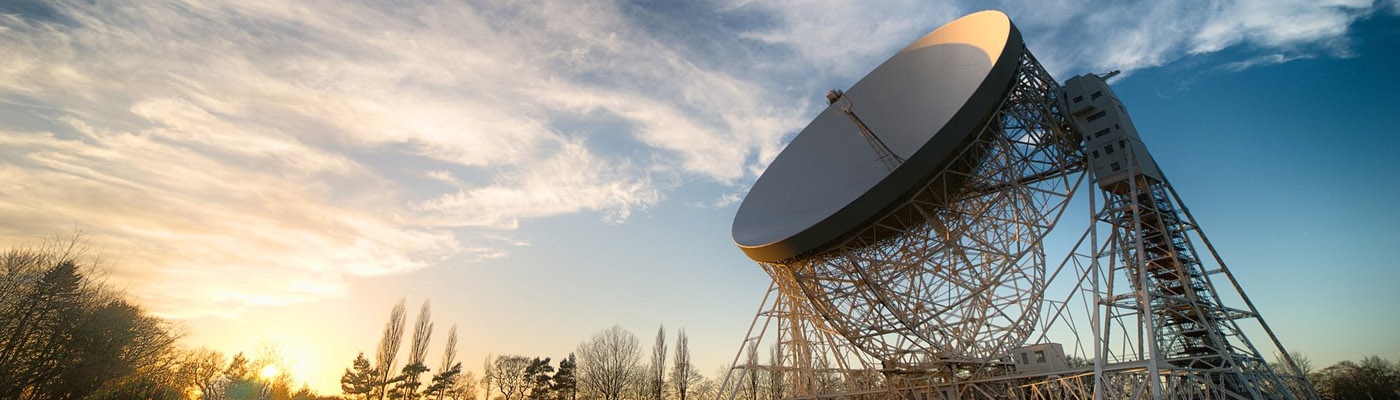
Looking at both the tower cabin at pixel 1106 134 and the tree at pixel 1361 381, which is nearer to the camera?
the tower cabin at pixel 1106 134

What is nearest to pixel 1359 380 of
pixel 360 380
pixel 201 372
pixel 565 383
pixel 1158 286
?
pixel 1158 286

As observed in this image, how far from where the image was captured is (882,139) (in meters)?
18.2

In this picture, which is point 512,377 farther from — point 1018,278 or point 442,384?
point 1018,278

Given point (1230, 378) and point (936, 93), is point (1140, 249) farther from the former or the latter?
point (936, 93)

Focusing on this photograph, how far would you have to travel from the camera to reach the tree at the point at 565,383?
133 feet

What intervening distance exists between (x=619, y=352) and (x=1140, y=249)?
34.5 m

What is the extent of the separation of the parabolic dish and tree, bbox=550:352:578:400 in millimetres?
26453

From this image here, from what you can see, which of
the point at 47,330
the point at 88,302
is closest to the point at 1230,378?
the point at 47,330

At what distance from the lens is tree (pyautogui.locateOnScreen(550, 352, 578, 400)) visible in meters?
40.7

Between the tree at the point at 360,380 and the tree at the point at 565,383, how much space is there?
433 inches

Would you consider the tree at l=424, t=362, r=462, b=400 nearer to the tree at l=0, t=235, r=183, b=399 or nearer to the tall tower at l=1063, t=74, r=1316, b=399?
the tree at l=0, t=235, r=183, b=399

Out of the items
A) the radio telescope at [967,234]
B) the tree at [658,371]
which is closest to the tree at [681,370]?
the tree at [658,371]

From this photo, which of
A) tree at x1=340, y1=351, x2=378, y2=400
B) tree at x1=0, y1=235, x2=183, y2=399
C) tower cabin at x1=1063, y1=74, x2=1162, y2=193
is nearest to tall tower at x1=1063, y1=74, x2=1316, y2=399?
tower cabin at x1=1063, y1=74, x2=1162, y2=193

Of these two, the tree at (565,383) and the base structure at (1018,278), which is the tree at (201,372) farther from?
the base structure at (1018,278)
